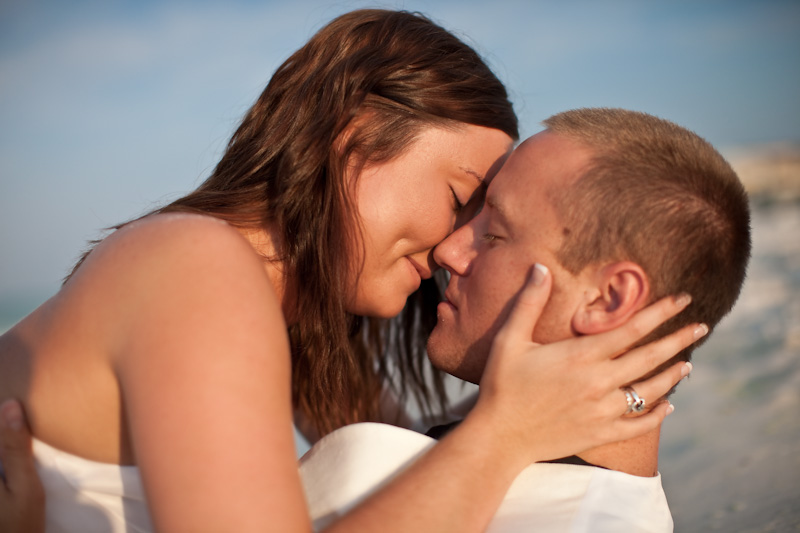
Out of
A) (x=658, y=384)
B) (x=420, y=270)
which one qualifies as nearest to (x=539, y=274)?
(x=658, y=384)

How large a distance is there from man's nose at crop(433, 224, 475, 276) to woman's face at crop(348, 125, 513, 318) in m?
0.10

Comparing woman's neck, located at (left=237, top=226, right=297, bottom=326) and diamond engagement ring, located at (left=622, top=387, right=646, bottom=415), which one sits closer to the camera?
diamond engagement ring, located at (left=622, top=387, right=646, bottom=415)

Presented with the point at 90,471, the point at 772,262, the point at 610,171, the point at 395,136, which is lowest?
the point at 772,262

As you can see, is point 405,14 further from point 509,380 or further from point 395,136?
point 509,380

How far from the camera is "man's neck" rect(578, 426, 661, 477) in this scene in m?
2.23

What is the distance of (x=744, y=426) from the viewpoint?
4.92 metres

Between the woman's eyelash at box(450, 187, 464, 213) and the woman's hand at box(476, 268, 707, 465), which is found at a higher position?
the woman's eyelash at box(450, 187, 464, 213)

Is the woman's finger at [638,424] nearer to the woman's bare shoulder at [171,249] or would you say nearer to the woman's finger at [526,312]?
the woman's finger at [526,312]

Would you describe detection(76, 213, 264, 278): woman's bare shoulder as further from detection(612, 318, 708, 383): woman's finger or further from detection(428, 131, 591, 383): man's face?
detection(612, 318, 708, 383): woman's finger

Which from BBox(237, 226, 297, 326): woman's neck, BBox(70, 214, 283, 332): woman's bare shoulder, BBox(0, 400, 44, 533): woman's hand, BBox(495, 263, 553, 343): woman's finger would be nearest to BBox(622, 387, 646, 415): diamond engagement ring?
BBox(495, 263, 553, 343): woman's finger

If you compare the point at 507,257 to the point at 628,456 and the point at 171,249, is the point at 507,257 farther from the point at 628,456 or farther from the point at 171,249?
the point at 171,249

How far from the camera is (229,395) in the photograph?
1.58 metres

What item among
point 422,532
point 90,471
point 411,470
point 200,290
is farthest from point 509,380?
point 90,471

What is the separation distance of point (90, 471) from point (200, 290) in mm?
798
